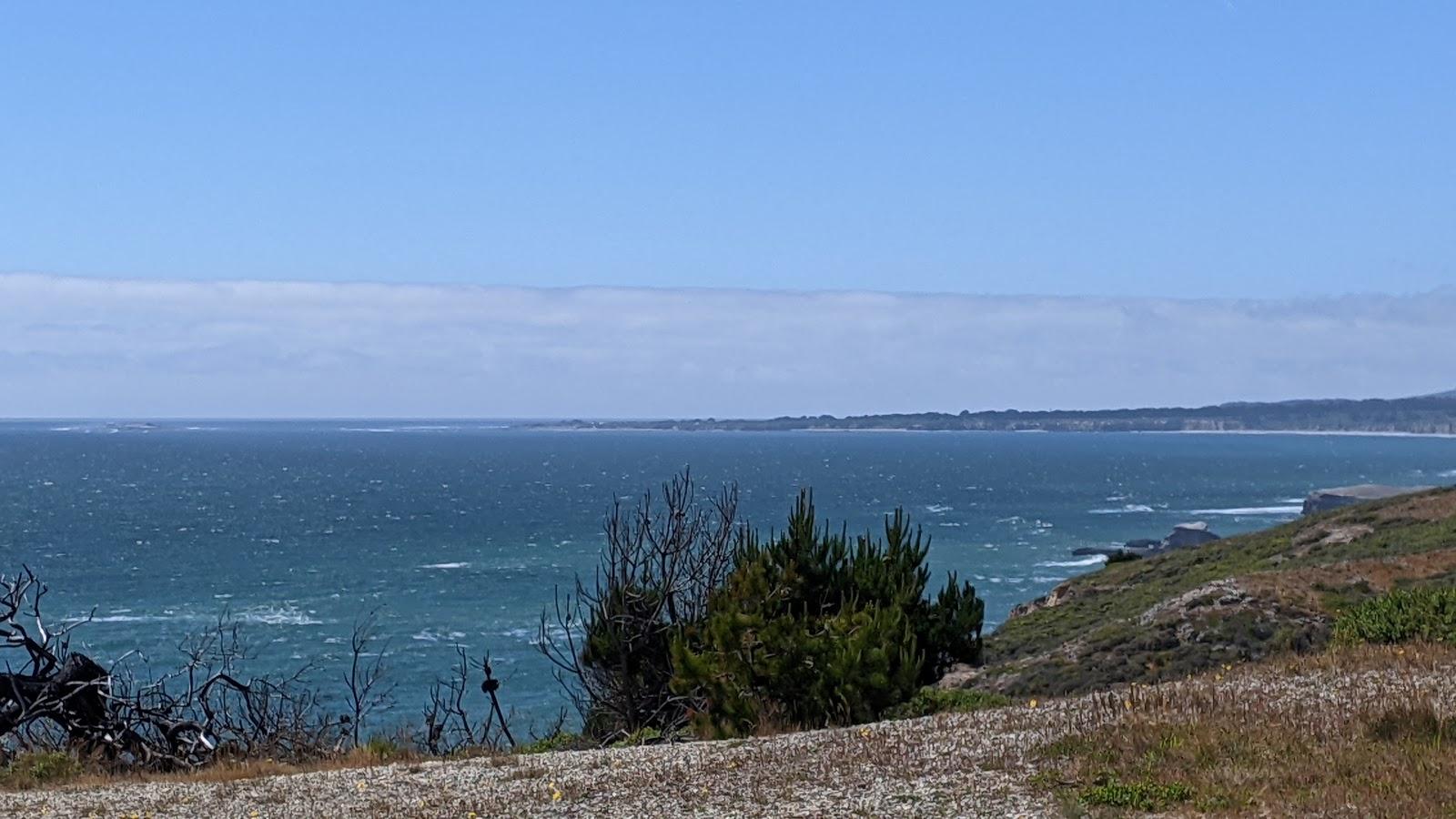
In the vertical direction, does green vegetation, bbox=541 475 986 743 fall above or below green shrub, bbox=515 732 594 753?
above

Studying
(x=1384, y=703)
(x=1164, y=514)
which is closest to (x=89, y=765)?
(x=1384, y=703)

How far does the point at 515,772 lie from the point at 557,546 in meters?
64.2

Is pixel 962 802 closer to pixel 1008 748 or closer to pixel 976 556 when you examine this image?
pixel 1008 748

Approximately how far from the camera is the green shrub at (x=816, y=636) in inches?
674

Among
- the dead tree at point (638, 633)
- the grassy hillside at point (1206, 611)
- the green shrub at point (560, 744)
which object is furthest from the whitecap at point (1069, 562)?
the green shrub at point (560, 744)

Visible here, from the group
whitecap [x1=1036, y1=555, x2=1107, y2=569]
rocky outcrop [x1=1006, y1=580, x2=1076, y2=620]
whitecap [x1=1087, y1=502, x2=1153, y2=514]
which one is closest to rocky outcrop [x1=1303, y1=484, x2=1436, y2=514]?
whitecap [x1=1087, y1=502, x2=1153, y2=514]

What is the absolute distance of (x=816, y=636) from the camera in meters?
18.0

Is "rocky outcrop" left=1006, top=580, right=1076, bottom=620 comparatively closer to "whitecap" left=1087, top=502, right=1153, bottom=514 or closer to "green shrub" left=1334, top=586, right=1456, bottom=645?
"green shrub" left=1334, top=586, right=1456, bottom=645

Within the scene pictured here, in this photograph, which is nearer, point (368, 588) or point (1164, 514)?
point (368, 588)

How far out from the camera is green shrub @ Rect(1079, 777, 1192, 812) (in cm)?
966

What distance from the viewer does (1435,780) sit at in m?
9.40

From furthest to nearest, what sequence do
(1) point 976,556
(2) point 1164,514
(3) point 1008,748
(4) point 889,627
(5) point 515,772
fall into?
(2) point 1164,514 → (1) point 976,556 → (4) point 889,627 → (5) point 515,772 → (3) point 1008,748

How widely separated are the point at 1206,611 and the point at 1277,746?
2108cm

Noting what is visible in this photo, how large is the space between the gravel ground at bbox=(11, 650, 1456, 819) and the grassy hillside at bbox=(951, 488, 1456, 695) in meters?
11.0
